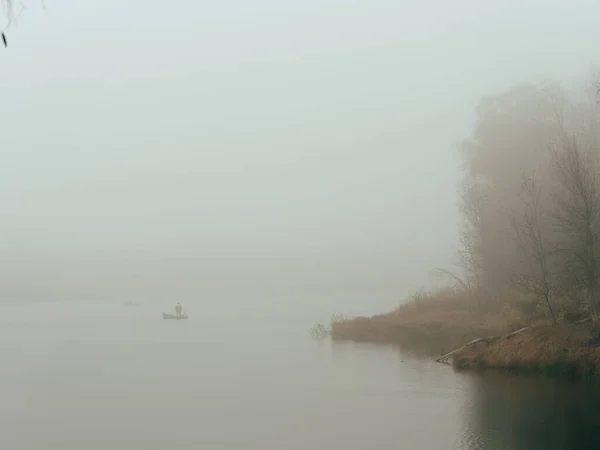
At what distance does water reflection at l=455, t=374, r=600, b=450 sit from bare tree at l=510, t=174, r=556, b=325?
17.3ft

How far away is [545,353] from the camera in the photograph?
1008 inches

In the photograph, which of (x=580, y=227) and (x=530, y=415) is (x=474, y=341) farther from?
(x=530, y=415)

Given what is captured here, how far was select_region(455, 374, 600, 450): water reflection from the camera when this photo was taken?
16219 mm

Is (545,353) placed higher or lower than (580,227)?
lower

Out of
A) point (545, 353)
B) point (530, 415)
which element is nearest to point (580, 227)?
point (545, 353)

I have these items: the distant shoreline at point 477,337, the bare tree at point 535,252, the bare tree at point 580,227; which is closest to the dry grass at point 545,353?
the distant shoreline at point 477,337

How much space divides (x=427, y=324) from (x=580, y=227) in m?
20.8

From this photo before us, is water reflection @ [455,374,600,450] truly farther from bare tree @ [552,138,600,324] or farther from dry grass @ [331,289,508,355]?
dry grass @ [331,289,508,355]

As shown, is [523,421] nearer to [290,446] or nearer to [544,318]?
[290,446]

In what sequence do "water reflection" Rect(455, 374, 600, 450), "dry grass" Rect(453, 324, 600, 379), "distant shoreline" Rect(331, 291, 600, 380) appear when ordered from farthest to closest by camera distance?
→ "distant shoreline" Rect(331, 291, 600, 380), "dry grass" Rect(453, 324, 600, 379), "water reflection" Rect(455, 374, 600, 450)

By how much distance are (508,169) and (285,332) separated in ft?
90.3

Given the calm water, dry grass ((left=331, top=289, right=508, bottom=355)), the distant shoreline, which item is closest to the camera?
the calm water

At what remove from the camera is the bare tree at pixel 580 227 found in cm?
2595

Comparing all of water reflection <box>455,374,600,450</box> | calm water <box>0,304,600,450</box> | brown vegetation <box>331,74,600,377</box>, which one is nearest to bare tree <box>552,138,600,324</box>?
brown vegetation <box>331,74,600,377</box>
